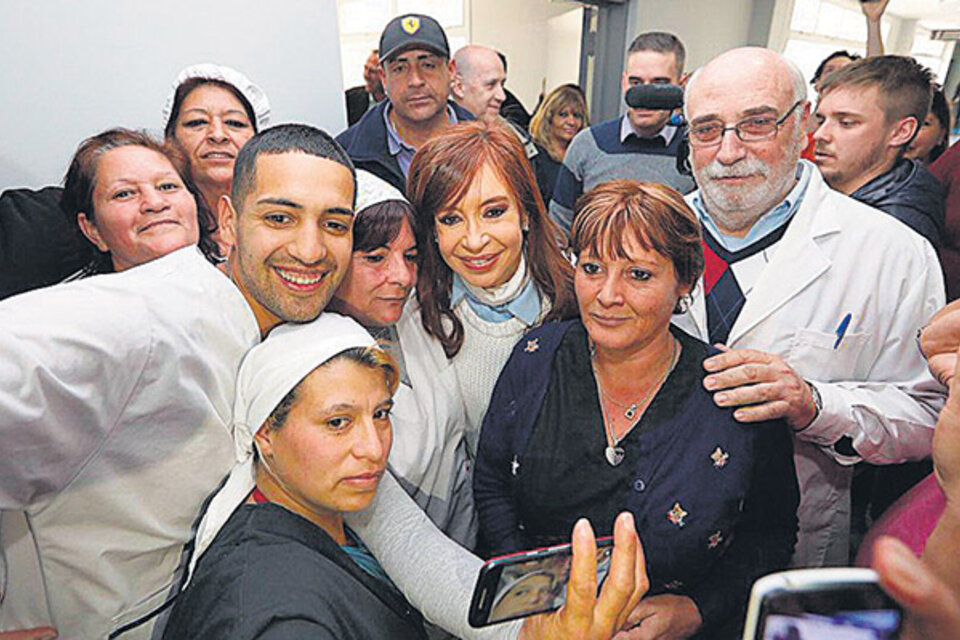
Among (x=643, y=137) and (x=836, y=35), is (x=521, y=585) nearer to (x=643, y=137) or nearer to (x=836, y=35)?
(x=643, y=137)

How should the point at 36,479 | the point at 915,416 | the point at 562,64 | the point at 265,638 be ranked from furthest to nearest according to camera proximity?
1. the point at 562,64
2. the point at 915,416
3. the point at 36,479
4. the point at 265,638

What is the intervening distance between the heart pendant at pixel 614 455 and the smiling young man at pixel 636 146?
1.69m

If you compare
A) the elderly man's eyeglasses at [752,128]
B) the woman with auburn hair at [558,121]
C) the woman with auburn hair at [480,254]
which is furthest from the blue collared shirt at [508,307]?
the woman with auburn hair at [558,121]

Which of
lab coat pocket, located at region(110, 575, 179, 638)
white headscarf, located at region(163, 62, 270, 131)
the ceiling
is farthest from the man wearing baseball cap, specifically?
the ceiling

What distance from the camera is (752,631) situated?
51 centimetres

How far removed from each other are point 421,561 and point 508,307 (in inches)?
28.8

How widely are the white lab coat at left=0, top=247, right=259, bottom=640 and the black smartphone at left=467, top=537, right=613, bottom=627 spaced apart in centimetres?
70

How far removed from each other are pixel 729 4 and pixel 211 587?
7.99 metres

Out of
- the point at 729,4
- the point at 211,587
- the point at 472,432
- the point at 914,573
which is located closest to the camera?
the point at 914,573

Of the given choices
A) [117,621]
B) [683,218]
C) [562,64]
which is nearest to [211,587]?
[117,621]

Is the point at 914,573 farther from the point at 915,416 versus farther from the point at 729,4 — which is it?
the point at 729,4

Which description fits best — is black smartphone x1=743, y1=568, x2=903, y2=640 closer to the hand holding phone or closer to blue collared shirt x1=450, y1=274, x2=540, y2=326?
the hand holding phone

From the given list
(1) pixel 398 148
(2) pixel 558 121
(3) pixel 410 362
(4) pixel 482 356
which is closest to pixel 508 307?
(4) pixel 482 356

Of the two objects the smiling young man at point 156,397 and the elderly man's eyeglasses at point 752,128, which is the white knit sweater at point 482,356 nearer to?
the smiling young man at point 156,397
